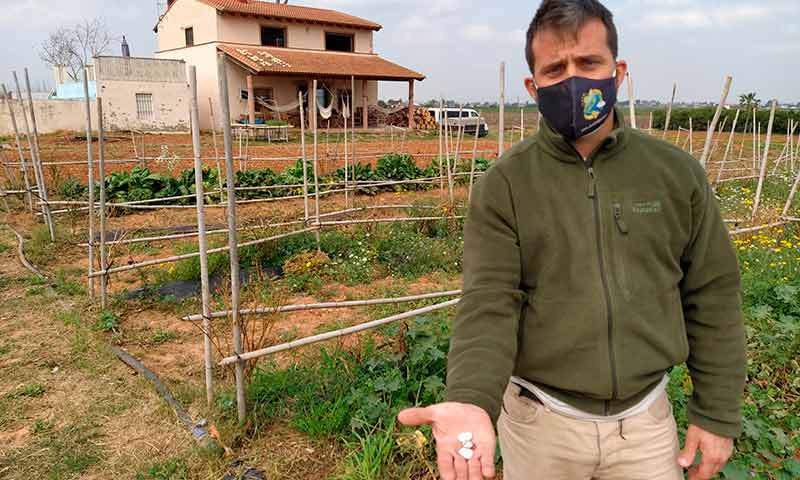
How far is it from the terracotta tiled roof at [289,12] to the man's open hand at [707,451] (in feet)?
72.5

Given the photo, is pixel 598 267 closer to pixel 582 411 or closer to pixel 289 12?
pixel 582 411

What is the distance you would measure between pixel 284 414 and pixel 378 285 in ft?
8.04

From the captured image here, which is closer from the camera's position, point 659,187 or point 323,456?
point 659,187

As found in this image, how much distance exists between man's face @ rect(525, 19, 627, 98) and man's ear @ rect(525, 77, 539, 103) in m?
0.03

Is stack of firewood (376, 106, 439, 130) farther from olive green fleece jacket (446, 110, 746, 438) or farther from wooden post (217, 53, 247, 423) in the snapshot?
olive green fleece jacket (446, 110, 746, 438)

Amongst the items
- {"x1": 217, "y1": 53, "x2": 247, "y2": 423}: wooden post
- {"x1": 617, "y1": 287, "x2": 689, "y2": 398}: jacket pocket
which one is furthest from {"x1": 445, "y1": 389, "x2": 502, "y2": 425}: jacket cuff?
{"x1": 217, "y1": 53, "x2": 247, "y2": 423}: wooden post

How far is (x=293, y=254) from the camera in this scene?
5.75m

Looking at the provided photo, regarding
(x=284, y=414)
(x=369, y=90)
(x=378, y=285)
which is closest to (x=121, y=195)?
(x=378, y=285)

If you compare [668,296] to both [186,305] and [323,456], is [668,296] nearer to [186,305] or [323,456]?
[323,456]

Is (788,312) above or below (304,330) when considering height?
above

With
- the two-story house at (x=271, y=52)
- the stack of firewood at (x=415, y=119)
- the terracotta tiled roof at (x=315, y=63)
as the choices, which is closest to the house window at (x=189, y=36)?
the two-story house at (x=271, y=52)

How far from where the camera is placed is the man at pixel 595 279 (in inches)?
45.6

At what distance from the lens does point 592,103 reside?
120 cm

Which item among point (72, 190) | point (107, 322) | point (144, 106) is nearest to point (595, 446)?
point (107, 322)
